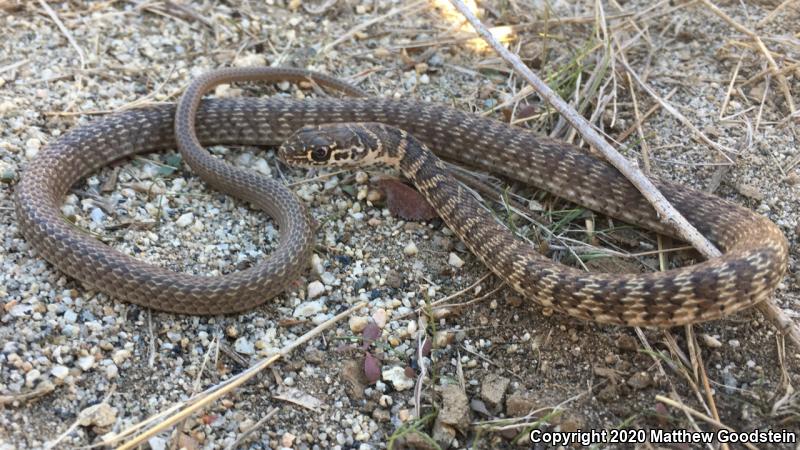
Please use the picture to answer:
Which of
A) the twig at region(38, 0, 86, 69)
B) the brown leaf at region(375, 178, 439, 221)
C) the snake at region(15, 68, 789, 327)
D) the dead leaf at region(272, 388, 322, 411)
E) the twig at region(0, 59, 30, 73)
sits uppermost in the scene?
the twig at region(38, 0, 86, 69)

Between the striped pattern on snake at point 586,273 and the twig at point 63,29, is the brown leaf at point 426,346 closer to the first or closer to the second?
the striped pattern on snake at point 586,273

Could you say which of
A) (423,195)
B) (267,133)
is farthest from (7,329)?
(423,195)

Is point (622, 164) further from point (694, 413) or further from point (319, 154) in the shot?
point (319, 154)

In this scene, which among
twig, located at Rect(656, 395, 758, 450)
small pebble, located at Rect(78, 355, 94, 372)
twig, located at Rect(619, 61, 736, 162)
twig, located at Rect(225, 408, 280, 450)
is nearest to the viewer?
twig, located at Rect(225, 408, 280, 450)

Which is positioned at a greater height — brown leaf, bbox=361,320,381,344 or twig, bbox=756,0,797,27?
twig, bbox=756,0,797,27

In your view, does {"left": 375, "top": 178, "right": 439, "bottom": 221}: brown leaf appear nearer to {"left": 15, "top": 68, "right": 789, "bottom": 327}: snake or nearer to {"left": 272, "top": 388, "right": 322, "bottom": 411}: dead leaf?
{"left": 15, "top": 68, "right": 789, "bottom": 327}: snake

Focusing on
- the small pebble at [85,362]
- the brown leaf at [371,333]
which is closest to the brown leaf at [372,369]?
the brown leaf at [371,333]

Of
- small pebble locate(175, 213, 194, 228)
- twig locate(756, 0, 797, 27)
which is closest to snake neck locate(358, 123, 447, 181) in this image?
small pebble locate(175, 213, 194, 228)
